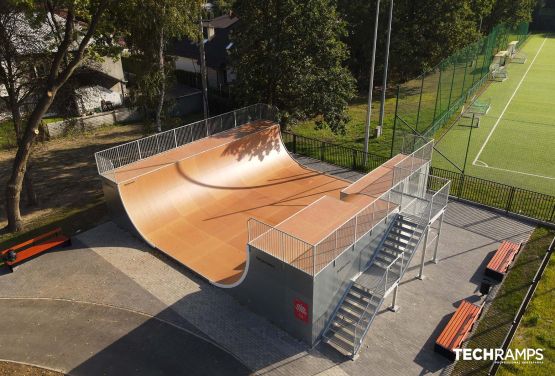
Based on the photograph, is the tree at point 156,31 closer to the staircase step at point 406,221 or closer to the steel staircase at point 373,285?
the staircase step at point 406,221

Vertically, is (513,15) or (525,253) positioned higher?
(513,15)

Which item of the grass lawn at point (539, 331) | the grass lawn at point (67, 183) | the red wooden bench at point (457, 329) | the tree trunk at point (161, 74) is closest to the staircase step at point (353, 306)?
the red wooden bench at point (457, 329)

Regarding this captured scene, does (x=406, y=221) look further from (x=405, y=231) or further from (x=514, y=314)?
(x=514, y=314)

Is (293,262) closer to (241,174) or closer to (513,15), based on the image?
(241,174)

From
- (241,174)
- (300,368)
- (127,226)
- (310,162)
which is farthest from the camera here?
(310,162)

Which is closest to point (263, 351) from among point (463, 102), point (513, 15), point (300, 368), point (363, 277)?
point (300, 368)


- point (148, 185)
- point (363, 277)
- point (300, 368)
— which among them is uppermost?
point (148, 185)

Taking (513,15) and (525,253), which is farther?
(513,15)
